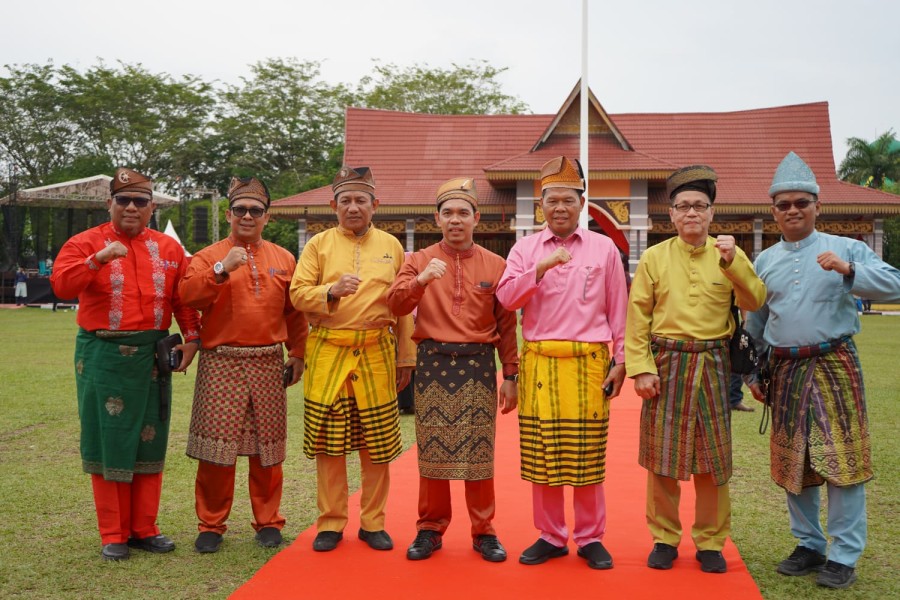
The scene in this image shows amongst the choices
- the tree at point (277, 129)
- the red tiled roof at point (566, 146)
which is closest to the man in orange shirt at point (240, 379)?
the red tiled roof at point (566, 146)

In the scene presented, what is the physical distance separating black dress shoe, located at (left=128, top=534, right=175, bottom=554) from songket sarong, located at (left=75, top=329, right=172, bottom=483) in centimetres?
30

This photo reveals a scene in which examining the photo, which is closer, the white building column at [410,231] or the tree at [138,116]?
the white building column at [410,231]

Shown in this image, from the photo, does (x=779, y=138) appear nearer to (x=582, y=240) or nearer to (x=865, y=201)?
(x=865, y=201)

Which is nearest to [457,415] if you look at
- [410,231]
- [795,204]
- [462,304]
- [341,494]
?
[462,304]

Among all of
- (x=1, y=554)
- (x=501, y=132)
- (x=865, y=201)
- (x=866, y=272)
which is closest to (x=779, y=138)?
(x=865, y=201)

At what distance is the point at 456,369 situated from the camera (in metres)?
3.77

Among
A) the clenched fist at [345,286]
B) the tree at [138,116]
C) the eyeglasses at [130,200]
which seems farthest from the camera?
the tree at [138,116]

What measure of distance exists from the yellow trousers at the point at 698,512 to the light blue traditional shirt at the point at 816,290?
677mm

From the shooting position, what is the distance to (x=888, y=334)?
16.1 metres

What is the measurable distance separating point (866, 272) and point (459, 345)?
1.69 metres

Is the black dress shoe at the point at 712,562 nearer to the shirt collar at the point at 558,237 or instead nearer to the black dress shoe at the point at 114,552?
the shirt collar at the point at 558,237

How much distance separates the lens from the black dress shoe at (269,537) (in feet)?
12.8

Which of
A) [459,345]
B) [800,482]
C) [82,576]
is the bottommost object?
[82,576]

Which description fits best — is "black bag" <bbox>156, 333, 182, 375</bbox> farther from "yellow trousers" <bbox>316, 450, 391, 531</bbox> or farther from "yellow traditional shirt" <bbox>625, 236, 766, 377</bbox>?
"yellow traditional shirt" <bbox>625, 236, 766, 377</bbox>
